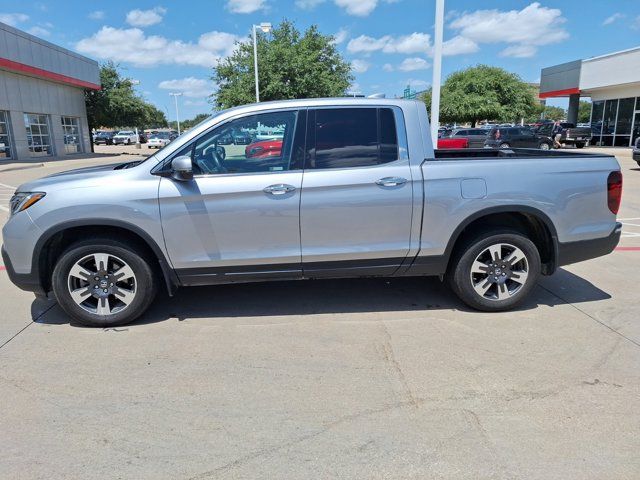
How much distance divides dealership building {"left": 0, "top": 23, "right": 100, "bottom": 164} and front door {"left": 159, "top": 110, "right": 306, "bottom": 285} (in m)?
25.7

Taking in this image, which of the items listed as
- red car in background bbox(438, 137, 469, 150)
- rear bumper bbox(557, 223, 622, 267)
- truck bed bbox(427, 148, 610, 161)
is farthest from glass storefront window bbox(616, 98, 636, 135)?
rear bumper bbox(557, 223, 622, 267)

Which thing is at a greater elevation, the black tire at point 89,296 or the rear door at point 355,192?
the rear door at point 355,192

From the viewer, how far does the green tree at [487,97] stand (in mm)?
44656

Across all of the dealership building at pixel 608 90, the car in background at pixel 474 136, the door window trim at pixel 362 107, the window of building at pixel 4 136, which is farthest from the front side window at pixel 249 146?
the dealership building at pixel 608 90

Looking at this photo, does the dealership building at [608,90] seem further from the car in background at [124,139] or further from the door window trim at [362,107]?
the car in background at [124,139]

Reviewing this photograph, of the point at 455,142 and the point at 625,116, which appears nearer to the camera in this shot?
the point at 455,142

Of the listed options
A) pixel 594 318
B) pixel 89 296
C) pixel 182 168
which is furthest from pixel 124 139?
pixel 594 318

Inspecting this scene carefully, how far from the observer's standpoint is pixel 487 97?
147 feet

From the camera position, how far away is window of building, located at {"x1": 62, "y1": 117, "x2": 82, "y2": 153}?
1283 inches

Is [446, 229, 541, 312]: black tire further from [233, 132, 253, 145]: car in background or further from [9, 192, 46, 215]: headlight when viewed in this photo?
[9, 192, 46, 215]: headlight

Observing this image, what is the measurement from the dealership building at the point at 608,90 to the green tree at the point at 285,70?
55.2 ft

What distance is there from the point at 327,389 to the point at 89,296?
7.69 feet

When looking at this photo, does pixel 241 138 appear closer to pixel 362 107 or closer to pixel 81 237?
pixel 362 107

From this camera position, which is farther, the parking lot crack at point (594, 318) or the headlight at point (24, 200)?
the headlight at point (24, 200)
